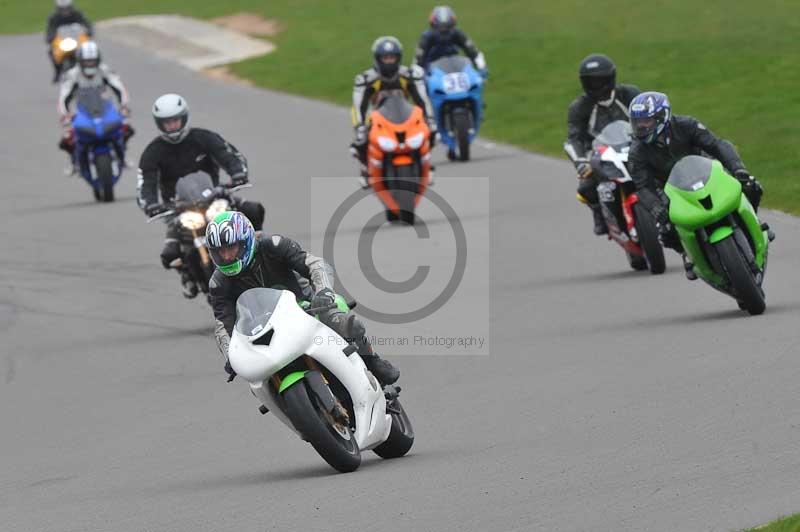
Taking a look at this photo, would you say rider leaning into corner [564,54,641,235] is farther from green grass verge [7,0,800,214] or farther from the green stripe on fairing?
the green stripe on fairing

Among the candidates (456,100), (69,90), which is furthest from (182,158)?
(456,100)

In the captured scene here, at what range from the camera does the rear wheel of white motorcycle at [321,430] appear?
30.2 feet

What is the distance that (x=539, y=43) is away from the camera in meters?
38.8

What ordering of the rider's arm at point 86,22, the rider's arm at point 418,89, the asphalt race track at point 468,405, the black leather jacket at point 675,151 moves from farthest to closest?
1. the rider's arm at point 86,22
2. the rider's arm at point 418,89
3. the black leather jacket at point 675,151
4. the asphalt race track at point 468,405

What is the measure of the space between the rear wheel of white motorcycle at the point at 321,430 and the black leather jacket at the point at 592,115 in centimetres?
786

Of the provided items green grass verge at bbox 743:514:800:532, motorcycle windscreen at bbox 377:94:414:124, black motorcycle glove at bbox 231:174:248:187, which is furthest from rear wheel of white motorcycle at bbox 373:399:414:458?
motorcycle windscreen at bbox 377:94:414:124

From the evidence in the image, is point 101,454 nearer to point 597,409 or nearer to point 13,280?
point 597,409

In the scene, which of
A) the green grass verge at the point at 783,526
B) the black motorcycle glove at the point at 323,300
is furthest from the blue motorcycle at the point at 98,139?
the green grass verge at the point at 783,526

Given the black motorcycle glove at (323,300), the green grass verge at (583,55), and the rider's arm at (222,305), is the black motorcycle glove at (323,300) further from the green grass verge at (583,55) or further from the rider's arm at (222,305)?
the green grass verge at (583,55)

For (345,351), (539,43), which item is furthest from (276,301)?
(539,43)

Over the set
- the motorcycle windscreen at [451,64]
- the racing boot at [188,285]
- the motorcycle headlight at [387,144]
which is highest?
the motorcycle headlight at [387,144]

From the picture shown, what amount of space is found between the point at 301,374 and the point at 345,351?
327 mm

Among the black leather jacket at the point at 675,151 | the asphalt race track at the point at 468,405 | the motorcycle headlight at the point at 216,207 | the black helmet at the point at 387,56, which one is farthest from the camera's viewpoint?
the black helmet at the point at 387,56

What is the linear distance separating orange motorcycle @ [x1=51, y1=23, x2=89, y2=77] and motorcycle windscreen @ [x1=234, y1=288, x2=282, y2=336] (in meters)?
24.5
